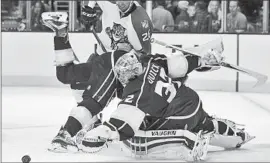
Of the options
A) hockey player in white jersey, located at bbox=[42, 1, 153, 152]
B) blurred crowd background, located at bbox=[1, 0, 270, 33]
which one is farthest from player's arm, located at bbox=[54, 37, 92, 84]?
blurred crowd background, located at bbox=[1, 0, 270, 33]

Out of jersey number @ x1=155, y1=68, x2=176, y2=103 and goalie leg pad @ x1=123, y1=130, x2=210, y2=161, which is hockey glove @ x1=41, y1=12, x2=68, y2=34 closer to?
jersey number @ x1=155, y1=68, x2=176, y2=103

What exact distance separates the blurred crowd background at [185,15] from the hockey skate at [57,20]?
3.84 meters

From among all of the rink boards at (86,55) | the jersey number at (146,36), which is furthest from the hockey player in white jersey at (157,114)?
the rink boards at (86,55)

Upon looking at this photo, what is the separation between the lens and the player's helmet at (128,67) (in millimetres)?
2773

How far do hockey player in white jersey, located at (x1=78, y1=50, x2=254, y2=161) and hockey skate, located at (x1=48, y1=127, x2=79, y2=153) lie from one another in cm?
19

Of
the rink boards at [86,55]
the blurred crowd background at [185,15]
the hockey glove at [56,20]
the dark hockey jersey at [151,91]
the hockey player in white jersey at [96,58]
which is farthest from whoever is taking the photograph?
the blurred crowd background at [185,15]

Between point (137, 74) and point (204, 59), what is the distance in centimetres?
36

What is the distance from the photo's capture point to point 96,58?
3049 millimetres

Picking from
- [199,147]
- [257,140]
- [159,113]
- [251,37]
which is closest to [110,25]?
[159,113]

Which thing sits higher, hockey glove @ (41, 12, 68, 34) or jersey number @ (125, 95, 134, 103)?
hockey glove @ (41, 12, 68, 34)

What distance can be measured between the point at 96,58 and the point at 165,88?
0.41 metres

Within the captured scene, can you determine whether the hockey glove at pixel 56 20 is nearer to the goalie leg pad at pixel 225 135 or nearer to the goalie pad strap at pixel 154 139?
the goalie pad strap at pixel 154 139

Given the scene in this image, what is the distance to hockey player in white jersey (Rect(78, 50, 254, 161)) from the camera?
8.73 ft

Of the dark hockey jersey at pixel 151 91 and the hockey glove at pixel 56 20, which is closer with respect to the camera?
the dark hockey jersey at pixel 151 91
